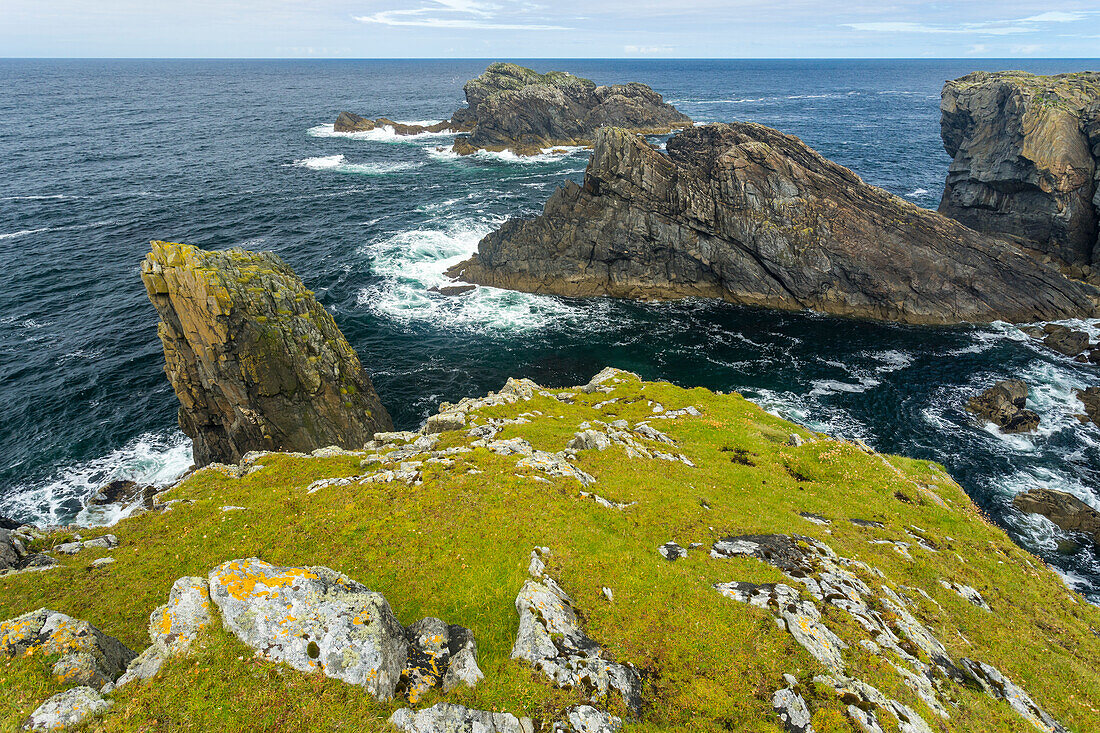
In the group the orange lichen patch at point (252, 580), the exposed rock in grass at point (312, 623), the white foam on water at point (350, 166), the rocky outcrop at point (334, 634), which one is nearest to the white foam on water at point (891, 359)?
the rocky outcrop at point (334, 634)

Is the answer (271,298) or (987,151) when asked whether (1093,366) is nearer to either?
(987,151)

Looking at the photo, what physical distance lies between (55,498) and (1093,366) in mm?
94075

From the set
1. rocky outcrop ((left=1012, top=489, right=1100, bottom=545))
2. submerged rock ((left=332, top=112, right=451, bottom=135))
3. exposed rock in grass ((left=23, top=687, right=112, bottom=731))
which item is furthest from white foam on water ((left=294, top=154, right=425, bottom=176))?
exposed rock in grass ((left=23, top=687, right=112, bottom=731))

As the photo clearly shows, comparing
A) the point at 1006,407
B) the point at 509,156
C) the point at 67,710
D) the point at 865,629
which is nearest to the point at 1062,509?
the point at 1006,407

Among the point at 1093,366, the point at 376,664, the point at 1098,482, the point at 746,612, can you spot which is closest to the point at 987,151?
the point at 1093,366

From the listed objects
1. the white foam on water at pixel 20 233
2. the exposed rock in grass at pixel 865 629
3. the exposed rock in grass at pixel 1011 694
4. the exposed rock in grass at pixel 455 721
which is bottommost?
the exposed rock in grass at pixel 1011 694

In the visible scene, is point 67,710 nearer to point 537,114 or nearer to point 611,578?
point 611,578

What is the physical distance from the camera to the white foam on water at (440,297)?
2534 inches

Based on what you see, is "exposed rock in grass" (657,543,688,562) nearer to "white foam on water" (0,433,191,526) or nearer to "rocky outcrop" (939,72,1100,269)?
"white foam on water" (0,433,191,526)

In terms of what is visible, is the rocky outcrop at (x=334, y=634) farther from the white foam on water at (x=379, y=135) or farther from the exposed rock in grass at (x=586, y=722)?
the white foam on water at (x=379, y=135)

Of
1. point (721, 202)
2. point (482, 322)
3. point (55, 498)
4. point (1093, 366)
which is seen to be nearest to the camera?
point (55, 498)

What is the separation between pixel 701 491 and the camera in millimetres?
24156

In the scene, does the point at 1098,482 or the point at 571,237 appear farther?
the point at 571,237

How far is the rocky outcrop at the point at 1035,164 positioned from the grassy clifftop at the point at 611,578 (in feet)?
218
